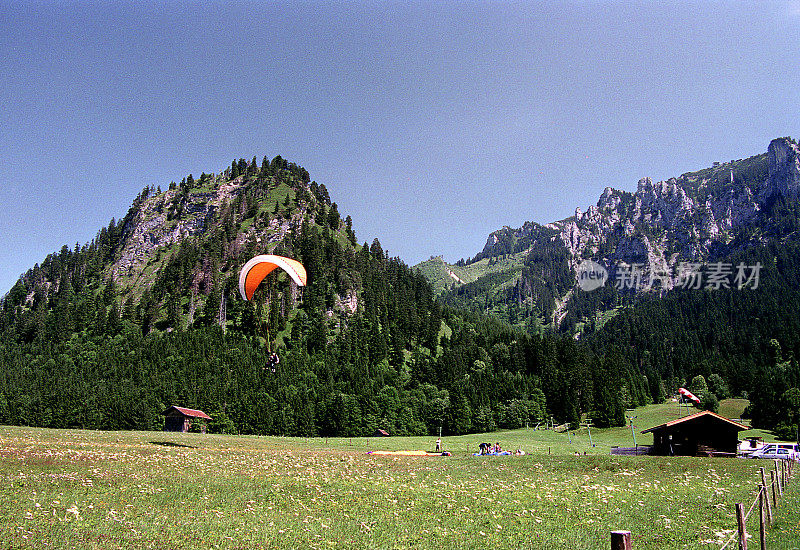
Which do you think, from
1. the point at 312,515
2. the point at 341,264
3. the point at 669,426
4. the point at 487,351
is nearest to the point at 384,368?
the point at 487,351

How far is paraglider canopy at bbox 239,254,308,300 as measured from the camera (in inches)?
1455

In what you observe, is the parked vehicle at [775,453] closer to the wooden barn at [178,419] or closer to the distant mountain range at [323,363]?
the distant mountain range at [323,363]

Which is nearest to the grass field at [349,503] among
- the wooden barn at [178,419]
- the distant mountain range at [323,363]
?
the wooden barn at [178,419]

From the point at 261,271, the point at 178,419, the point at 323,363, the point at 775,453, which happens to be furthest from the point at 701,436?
the point at 323,363

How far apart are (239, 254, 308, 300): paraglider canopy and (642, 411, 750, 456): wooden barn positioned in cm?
3535

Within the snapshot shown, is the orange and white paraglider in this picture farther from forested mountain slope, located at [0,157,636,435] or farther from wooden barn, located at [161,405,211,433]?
wooden barn, located at [161,405,211,433]

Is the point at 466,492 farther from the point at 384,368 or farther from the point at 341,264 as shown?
the point at 341,264

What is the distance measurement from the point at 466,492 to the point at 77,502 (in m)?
16.2

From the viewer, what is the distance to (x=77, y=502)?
1786 centimetres

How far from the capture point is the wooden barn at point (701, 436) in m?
43.2

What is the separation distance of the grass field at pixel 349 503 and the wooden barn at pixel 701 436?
9564 mm

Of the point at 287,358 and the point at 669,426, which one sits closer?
the point at 669,426

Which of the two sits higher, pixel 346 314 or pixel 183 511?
pixel 346 314

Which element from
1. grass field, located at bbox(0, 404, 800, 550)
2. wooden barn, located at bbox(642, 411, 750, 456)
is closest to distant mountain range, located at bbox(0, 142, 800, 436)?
wooden barn, located at bbox(642, 411, 750, 456)
